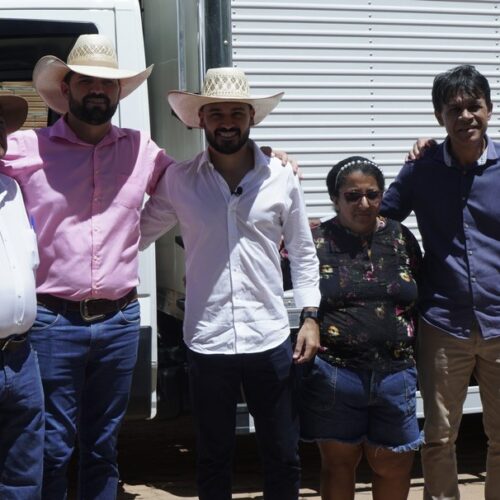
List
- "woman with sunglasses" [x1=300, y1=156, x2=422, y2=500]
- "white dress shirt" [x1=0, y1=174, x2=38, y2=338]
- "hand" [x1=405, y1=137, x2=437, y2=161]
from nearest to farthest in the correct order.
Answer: "white dress shirt" [x1=0, y1=174, x2=38, y2=338], "woman with sunglasses" [x1=300, y1=156, x2=422, y2=500], "hand" [x1=405, y1=137, x2=437, y2=161]

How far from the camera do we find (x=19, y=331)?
146 inches

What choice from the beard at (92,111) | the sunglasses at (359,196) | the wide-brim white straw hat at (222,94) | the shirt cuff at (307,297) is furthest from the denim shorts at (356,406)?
the beard at (92,111)

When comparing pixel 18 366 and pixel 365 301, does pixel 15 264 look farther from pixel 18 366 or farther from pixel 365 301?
pixel 365 301

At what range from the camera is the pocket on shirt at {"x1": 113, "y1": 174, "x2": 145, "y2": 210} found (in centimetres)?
405

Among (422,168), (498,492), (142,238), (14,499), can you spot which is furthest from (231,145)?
(498,492)

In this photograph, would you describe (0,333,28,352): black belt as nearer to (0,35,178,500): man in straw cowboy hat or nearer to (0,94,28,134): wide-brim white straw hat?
(0,35,178,500): man in straw cowboy hat

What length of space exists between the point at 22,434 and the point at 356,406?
50.5 inches

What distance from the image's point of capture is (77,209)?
398 cm

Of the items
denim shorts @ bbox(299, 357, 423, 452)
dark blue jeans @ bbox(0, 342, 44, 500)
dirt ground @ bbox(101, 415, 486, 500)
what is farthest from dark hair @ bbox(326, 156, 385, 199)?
dirt ground @ bbox(101, 415, 486, 500)

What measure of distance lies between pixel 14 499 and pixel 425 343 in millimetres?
1775

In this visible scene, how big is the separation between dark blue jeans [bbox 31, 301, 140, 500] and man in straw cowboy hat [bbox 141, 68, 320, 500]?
29 centimetres

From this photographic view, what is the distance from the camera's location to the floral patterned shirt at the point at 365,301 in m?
4.31

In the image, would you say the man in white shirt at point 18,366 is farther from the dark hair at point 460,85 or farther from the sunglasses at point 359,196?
the dark hair at point 460,85

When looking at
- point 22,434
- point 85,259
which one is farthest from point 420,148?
point 22,434
